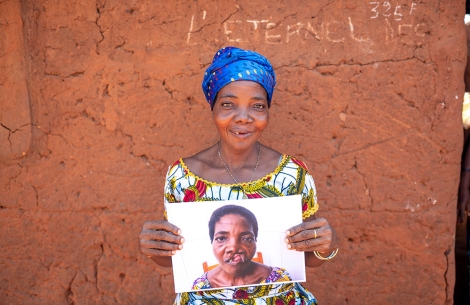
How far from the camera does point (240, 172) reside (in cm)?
251

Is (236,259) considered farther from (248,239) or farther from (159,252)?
(159,252)

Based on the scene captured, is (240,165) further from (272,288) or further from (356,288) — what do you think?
(356,288)

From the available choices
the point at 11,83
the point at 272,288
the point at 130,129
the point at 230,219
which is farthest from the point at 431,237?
the point at 11,83

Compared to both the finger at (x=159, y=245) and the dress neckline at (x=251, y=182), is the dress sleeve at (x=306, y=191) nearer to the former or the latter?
the dress neckline at (x=251, y=182)

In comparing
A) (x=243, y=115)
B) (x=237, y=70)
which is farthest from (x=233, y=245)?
(x=237, y=70)

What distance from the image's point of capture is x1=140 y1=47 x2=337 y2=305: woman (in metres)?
2.32

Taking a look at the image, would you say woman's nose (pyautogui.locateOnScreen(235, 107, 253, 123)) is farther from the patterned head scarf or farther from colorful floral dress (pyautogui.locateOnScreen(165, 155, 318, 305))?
colorful floral dress (pyautogui.locateOnScreen(165, 155, 318, 305))

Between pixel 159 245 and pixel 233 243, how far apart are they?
0.31 metres

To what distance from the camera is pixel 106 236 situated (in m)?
3.46

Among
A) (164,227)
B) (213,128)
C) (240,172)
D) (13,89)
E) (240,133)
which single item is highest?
(13,89)

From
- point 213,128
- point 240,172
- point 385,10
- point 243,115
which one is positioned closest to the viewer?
point 243,115

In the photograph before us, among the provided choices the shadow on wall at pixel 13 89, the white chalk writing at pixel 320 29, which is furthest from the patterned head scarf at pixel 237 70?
the shadow on wall at pixel 13 89

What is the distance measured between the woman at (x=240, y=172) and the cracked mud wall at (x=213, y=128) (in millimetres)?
887

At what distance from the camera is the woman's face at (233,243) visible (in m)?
2.20
